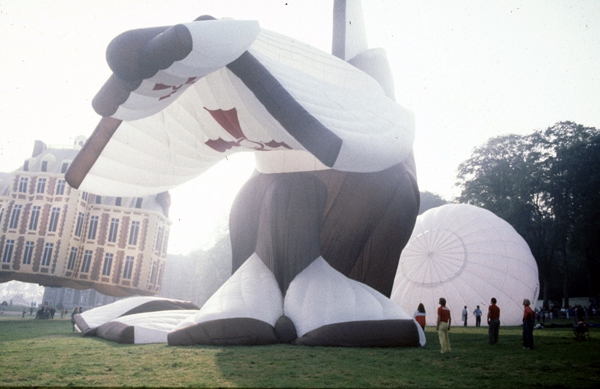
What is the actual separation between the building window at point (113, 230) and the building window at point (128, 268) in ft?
6.71

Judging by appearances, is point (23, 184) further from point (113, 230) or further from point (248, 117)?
point (248, 117)

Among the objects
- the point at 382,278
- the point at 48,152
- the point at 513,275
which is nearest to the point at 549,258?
the point at 513,275

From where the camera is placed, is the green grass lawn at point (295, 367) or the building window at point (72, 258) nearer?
the green grass lawn at point (295, 367)

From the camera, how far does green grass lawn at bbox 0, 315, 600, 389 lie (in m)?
5.21

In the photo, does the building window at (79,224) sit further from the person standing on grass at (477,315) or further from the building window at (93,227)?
the person standing on grass at (477,315)

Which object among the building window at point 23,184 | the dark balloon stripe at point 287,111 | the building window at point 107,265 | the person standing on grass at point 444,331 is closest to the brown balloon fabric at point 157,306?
the dark balloon stripe at point 287,111

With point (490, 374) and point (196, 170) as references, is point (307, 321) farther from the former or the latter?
point (196, 170)

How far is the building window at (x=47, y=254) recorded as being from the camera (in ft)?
112

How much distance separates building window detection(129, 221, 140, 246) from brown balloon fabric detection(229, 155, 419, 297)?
28.1 m

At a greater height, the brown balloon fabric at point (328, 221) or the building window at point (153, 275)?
the brown balloon fabric at point (328, 221)

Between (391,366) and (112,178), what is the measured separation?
301 inches

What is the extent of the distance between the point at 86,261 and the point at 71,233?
253 cm

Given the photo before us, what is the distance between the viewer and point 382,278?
1170 cm

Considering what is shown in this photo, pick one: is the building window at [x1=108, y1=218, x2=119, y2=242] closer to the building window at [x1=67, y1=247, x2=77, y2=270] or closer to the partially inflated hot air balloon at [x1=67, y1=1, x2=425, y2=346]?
the building window at [x1=67, y1=247, x2=77, y2=270]
